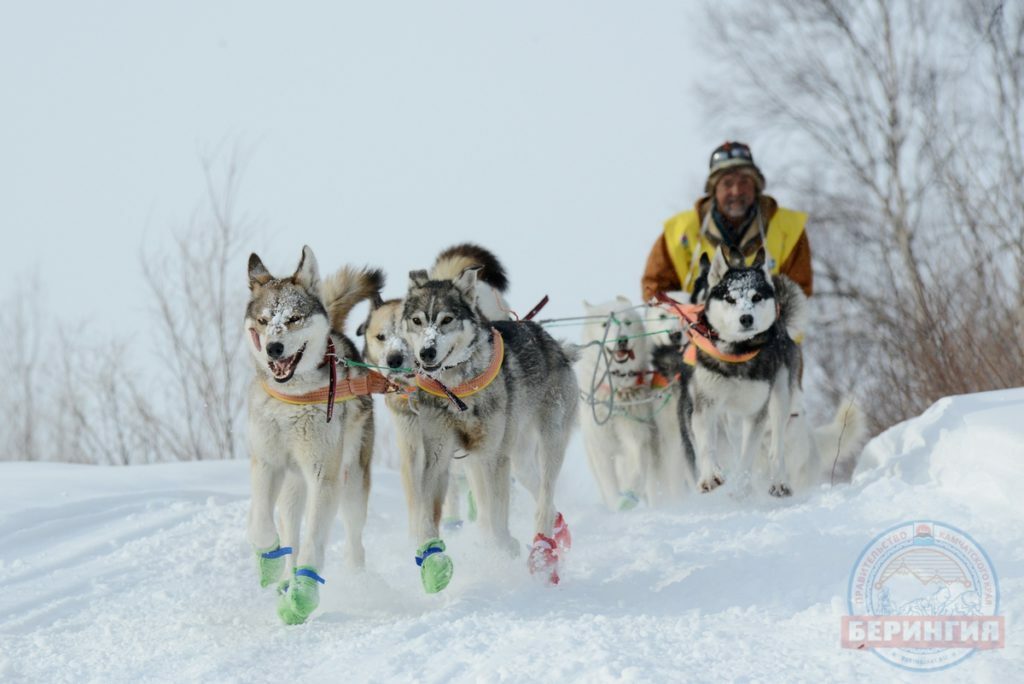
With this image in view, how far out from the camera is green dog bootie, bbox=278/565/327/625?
3.67m

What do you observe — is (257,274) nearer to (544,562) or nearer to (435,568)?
(435,568)

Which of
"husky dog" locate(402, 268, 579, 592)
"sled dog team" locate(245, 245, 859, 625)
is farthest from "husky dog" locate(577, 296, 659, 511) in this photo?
"husky dog" locate(402, 268, 579, 592)

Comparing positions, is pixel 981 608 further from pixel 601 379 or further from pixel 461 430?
pixel 601 379

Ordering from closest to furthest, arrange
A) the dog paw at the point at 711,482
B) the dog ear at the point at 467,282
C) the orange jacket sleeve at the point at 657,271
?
the dog ear at the point at 467,282
the dog paw at the point at 711,482
the orange jacket sleeve at the point at 657,271

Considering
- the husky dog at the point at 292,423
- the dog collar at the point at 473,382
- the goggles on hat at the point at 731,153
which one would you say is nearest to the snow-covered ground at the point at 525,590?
the husky dog at the point at 292,423

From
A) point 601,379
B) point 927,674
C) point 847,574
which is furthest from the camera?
point 601,379

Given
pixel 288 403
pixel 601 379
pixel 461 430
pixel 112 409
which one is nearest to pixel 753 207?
pixel 601 379

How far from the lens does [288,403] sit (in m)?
4.00

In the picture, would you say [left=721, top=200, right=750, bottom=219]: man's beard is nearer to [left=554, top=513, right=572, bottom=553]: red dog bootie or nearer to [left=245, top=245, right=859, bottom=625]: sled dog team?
[left=245, top=245, right=859, bottom=625]: sled dog team

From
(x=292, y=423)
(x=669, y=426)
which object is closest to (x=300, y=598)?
(x=292, y=423)

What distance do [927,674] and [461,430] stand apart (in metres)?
2.08

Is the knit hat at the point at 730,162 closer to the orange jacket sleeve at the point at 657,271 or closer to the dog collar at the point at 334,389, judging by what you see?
the orange jacket sleeve at the point at 657,271

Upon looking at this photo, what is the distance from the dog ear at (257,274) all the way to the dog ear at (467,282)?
0.75 meters

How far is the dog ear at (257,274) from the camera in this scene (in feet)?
13.9
